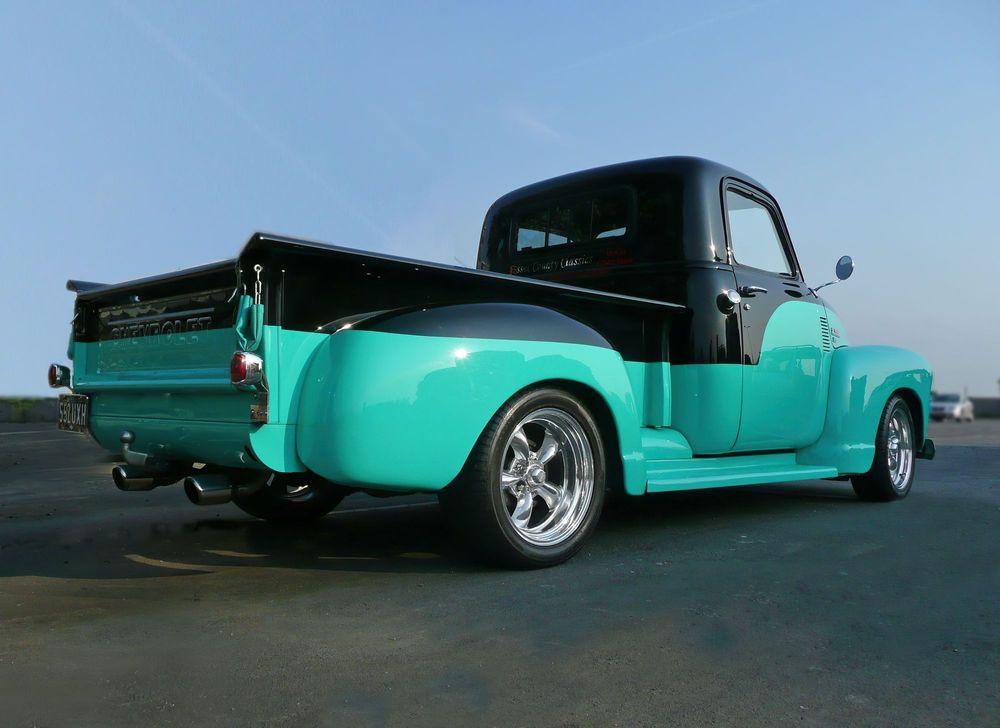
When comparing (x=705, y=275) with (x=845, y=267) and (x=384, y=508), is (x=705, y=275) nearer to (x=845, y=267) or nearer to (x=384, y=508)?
(x=845, y=267)

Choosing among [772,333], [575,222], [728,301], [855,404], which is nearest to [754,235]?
[772,333]

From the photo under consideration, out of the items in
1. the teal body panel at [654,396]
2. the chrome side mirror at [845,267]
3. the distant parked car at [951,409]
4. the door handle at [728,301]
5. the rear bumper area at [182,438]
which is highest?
the chrome side mirror at [845,267]

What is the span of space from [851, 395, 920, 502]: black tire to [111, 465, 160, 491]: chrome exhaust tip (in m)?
4.90

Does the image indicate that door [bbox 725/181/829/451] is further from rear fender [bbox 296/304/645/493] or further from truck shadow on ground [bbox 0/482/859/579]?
rear fender [bbox 296/304/645/493]

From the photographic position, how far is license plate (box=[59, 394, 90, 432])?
4500mm

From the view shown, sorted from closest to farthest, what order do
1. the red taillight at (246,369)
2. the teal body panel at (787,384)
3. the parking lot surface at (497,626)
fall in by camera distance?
the parking lot surface at (497,626), the red taillight at (246,369), the teal body panel at (787,384)

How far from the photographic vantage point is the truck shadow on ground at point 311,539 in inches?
163

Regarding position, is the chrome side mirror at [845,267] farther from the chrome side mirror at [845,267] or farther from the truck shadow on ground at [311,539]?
the truck shadow on ground at [311,539]

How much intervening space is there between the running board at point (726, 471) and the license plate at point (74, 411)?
2960mm

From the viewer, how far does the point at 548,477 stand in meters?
4.17

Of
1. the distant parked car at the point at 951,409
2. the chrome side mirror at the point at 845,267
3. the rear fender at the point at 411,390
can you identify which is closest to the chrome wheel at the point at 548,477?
the rear fender at the point at 411,390

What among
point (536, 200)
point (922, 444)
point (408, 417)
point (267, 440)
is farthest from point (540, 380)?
point (922, 444)

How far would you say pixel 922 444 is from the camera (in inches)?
277

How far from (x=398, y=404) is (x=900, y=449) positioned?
4.95 metres
